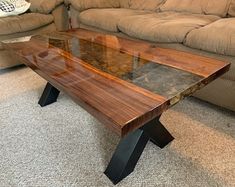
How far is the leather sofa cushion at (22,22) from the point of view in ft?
6.48

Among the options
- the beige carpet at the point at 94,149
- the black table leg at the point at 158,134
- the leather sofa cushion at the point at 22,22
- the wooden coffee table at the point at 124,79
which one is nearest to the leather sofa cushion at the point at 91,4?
the leather sofa cushion at the point at 22,22

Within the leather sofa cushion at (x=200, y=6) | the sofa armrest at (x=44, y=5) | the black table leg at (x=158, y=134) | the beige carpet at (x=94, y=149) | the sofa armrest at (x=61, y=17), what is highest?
the leather sofa cushion at (x=200, y=6)

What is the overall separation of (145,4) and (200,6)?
610mm

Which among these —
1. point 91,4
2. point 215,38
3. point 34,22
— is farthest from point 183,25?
point 34,22

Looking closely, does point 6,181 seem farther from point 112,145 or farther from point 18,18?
point 18,18

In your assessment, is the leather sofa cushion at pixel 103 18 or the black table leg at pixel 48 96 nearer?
the black table leg at pixel 48 96

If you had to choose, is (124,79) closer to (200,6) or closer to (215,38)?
(215,38)

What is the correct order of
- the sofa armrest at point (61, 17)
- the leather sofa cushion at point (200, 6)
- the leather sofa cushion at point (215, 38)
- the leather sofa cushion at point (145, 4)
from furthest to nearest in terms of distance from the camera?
the sofa armrest at point (61, 17) → the leather sofa cushion at point (145, 4) → the leather sofa cushion at point (200, 6) → the leather sofa cushion at point (215, 38)

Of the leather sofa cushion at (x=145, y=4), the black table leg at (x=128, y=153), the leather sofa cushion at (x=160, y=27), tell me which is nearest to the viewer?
the black table leg at (x=128, y=153)

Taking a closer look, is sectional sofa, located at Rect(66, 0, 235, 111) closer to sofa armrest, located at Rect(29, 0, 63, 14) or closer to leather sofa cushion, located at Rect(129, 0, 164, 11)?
leather sofa cushion, located at Rect(129, 0, 164, 11)

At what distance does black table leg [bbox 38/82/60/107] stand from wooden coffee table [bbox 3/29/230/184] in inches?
12.7

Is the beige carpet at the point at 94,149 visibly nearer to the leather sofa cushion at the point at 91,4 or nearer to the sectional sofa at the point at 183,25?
the sectional sofa at the point at 183,25

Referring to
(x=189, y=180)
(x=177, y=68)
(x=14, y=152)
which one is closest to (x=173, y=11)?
(x=177, y=68)

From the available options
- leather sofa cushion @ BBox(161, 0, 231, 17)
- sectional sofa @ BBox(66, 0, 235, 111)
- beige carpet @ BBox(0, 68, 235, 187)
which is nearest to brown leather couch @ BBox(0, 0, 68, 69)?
sectional sofa @ BBox(66, 0, 235, 111)
